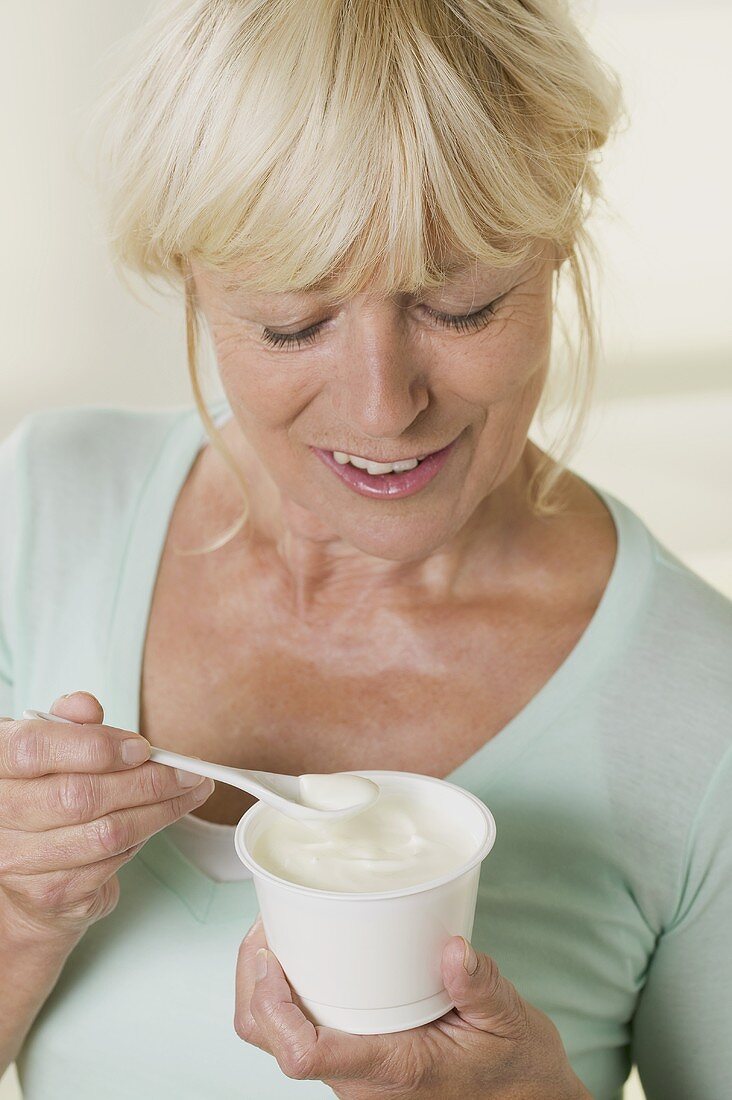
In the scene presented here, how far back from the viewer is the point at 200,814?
1.22 meters

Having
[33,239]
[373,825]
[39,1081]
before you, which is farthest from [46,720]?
[33,239]

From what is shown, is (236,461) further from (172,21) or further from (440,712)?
(172,21)

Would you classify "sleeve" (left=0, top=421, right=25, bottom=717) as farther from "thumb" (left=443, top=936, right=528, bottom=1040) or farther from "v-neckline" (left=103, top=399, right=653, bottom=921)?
"thumb" (left=443, top=936, right=528, bottom=1040)

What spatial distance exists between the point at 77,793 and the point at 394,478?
403 millimetres

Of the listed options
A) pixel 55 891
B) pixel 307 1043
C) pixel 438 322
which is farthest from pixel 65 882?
pixel 438 322

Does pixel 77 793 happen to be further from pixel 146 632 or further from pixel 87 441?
pixel 87 441

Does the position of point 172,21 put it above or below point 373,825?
above

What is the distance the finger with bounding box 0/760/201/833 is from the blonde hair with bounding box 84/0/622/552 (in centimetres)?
41

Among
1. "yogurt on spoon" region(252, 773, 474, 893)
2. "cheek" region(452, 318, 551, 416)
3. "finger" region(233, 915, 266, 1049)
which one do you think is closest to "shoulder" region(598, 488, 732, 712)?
"cheek" region(452, 318, 551, 416)

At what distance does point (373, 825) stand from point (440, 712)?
1.03ft

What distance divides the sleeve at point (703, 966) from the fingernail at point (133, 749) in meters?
0.57

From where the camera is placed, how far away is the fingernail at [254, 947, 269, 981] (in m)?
0.92

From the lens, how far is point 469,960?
2.81ft

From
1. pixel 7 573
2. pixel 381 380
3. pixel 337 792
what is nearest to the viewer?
pixel 337 792
